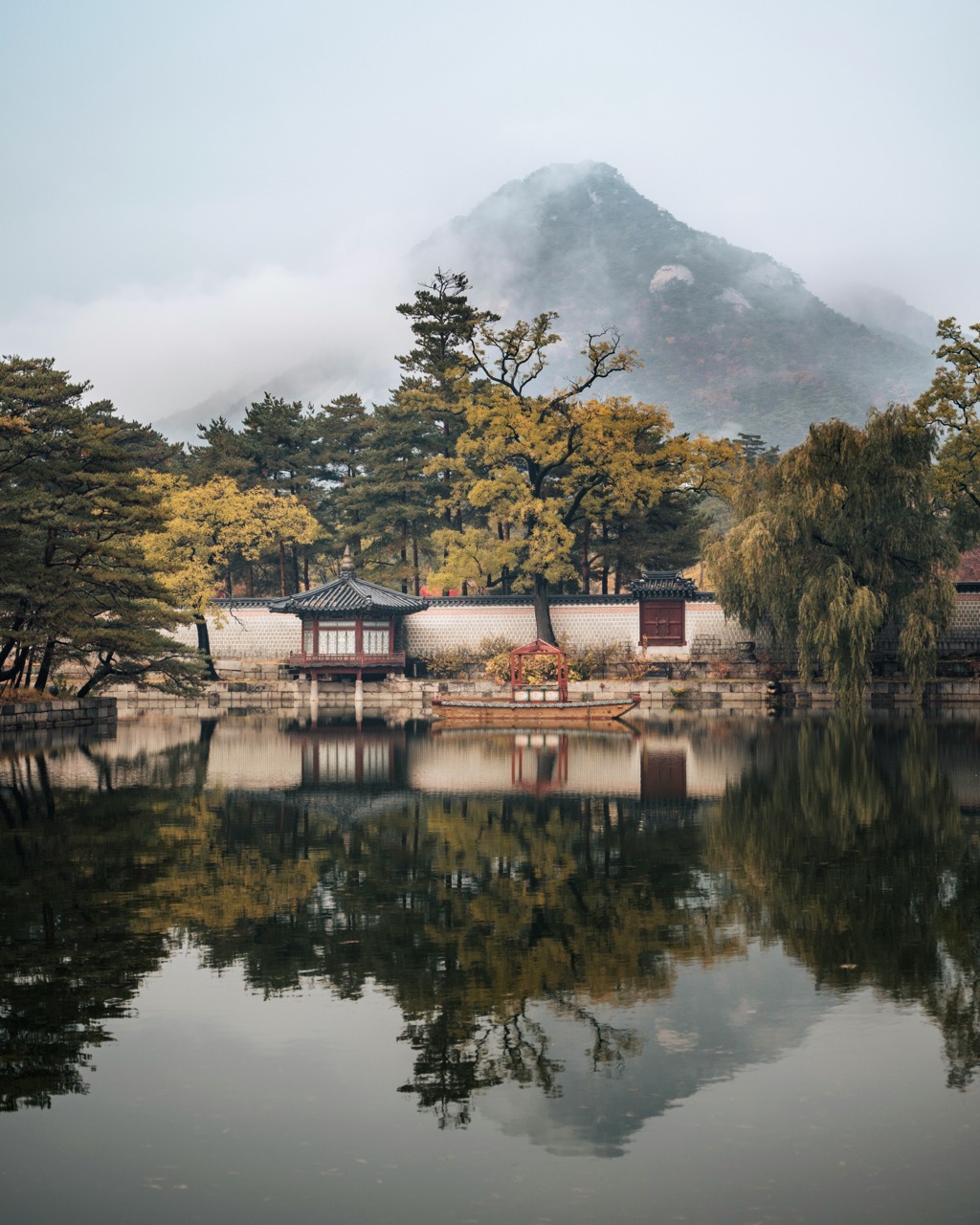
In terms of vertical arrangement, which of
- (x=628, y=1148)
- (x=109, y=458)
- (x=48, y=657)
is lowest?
(x=628, y=1148)

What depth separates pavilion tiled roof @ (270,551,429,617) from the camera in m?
46.8

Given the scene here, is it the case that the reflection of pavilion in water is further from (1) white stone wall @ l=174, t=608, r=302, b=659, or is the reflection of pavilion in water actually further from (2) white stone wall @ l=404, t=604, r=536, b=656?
(1) white stone wall @ l=174, t=608, r=302, b=659

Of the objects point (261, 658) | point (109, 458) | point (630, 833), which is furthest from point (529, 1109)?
point (261, 658)

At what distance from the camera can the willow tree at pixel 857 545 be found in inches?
1439

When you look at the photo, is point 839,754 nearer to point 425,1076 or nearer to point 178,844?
point 178,844

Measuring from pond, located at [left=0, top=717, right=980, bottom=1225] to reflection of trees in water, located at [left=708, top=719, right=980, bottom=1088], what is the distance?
0.05m

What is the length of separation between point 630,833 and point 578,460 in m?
30.8

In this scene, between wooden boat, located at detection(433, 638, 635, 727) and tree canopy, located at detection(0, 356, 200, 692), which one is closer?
tree canopy, located at detection(0, 356, 200, 692)

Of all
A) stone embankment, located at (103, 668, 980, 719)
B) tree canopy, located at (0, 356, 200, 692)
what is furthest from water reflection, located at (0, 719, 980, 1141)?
stone embankment, located at (103, 668, 980, 719)

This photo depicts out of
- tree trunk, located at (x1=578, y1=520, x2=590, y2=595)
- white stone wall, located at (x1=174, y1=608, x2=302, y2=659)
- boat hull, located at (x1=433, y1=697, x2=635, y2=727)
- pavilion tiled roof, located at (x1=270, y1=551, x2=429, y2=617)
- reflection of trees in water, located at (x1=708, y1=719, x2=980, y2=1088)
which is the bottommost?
reflection of trees in water, located at (x1=708, y1=719, x2=980, y2=1088)

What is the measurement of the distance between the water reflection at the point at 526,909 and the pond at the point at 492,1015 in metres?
0.04

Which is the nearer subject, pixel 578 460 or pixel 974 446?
pixel 974 446

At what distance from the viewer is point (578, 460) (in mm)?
45625

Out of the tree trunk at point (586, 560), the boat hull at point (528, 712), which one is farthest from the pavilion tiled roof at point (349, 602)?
the boat hull at point (528, 712)
